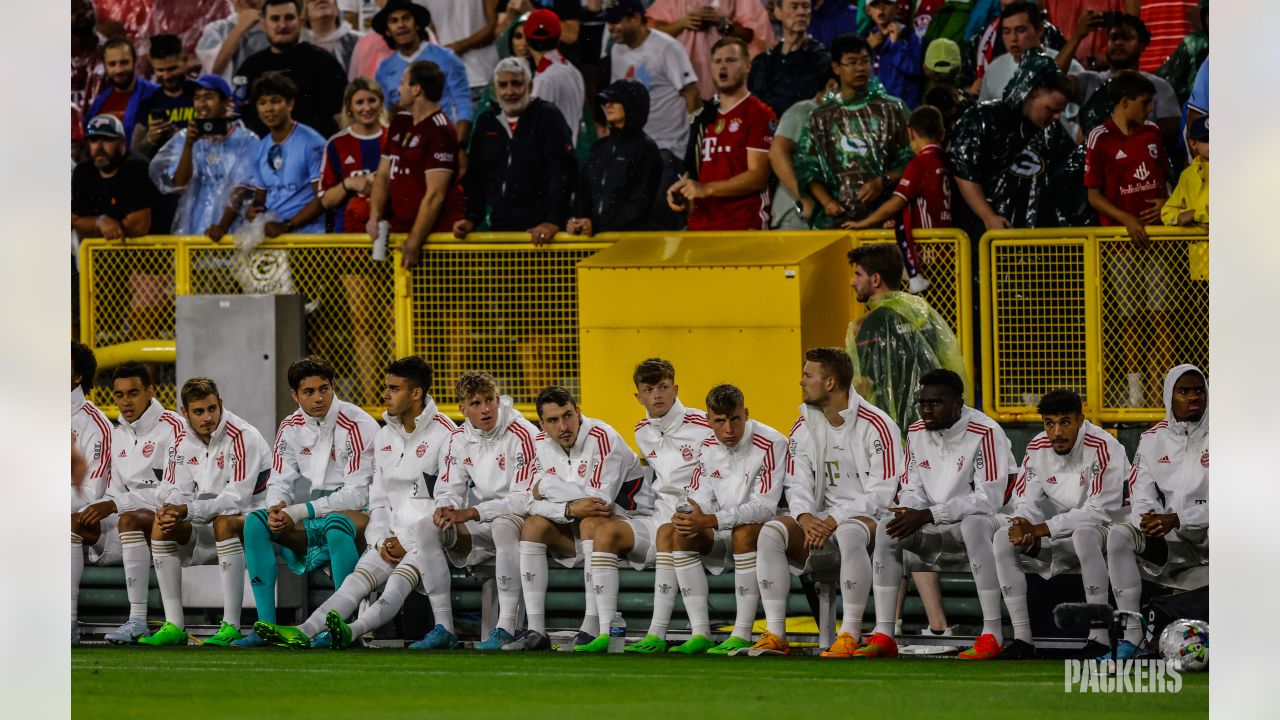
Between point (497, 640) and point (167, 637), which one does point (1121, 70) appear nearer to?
point (497, 640)

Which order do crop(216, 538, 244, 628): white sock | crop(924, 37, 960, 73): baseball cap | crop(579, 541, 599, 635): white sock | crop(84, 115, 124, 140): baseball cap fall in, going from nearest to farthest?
crop(579, 541, 599, 635): white sock, crop(216, 538, 244, 628): white sock, crop(924, 37, 960, 73): baseball cap, crop(84, 115, 124, 140): baseball cap

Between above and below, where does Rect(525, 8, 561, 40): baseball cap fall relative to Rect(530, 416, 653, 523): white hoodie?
above

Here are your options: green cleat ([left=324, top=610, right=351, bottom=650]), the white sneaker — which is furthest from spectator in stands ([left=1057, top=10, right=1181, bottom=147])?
the white sneaker

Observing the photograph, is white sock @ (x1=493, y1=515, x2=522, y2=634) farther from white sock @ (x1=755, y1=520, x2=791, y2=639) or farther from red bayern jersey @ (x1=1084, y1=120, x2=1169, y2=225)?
red bayern jersey @ (x1=1084, y1=120, x2=1169, y2=225)

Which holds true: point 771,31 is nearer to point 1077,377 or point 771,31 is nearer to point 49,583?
point 1077,377

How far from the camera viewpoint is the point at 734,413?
843cm

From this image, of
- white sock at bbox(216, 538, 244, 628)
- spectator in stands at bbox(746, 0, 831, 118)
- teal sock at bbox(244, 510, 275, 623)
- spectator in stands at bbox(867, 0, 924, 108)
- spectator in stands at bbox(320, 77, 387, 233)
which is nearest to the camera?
teal sock at bbox(244, 510, 275, 623)

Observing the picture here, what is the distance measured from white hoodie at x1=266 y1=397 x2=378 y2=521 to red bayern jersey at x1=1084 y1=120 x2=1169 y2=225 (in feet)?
12.5

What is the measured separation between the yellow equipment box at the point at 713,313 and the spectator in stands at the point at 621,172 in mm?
314

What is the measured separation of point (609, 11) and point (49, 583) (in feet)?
21.1

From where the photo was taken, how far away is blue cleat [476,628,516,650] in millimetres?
8633

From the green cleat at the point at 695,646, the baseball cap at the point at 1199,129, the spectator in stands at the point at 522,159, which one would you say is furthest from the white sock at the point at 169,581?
the baseball cap at the point at 1199,129

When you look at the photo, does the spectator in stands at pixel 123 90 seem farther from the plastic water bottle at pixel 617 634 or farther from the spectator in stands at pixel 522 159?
the plastic water bottle at pixel 617 634
